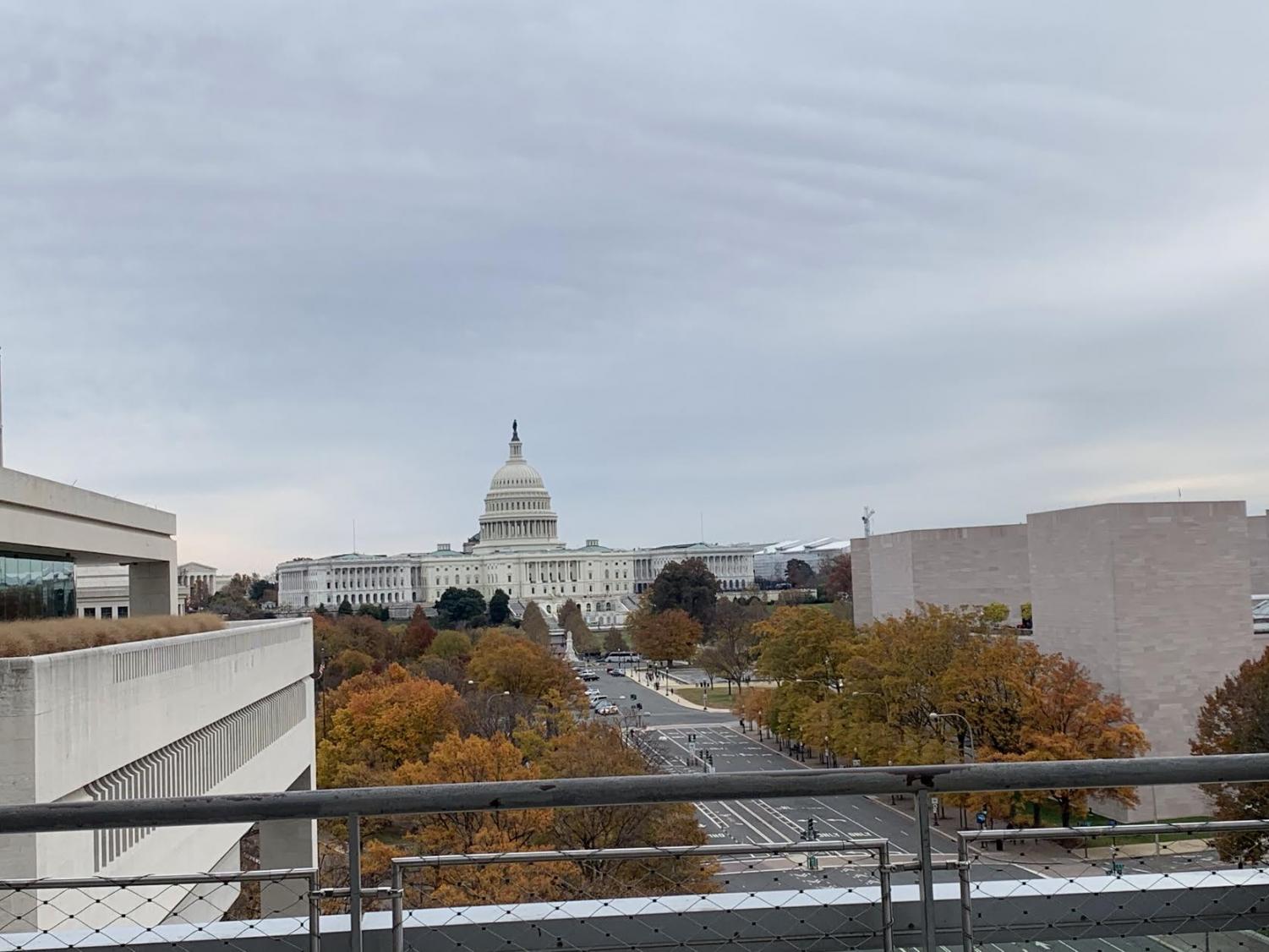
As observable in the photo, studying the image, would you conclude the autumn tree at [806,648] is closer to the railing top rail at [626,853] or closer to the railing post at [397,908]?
the railing top rail at [626,853]

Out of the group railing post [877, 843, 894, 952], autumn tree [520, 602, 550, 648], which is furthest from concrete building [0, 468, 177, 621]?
autumn tree [520, 602, 550, 648]

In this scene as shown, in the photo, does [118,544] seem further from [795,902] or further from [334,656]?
[334,656]

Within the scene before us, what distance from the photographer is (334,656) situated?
70750 millimetres

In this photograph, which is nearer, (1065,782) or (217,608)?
(1065,782)

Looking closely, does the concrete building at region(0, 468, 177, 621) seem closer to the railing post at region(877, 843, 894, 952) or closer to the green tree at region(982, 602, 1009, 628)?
the railing post at region(877, 843, 894, 952)

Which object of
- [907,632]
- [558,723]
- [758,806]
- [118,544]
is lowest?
[758,806]

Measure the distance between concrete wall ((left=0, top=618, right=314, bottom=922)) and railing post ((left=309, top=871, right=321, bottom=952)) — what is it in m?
10.4

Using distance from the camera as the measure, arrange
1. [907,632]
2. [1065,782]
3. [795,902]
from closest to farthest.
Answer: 1. [1065,782]
2. [795,902]
3. [907,632]

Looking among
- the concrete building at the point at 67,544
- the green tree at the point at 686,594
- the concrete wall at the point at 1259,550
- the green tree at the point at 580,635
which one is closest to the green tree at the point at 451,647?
the green tree at the point at 686,594

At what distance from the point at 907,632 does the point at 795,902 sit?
125ft

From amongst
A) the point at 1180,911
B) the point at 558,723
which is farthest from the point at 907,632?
the point at 1180,911

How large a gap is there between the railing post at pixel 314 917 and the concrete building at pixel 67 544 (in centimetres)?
1756

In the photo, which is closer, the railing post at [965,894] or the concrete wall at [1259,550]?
the railing post at [965,894]

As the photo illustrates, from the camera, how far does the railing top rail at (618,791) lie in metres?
4.36
